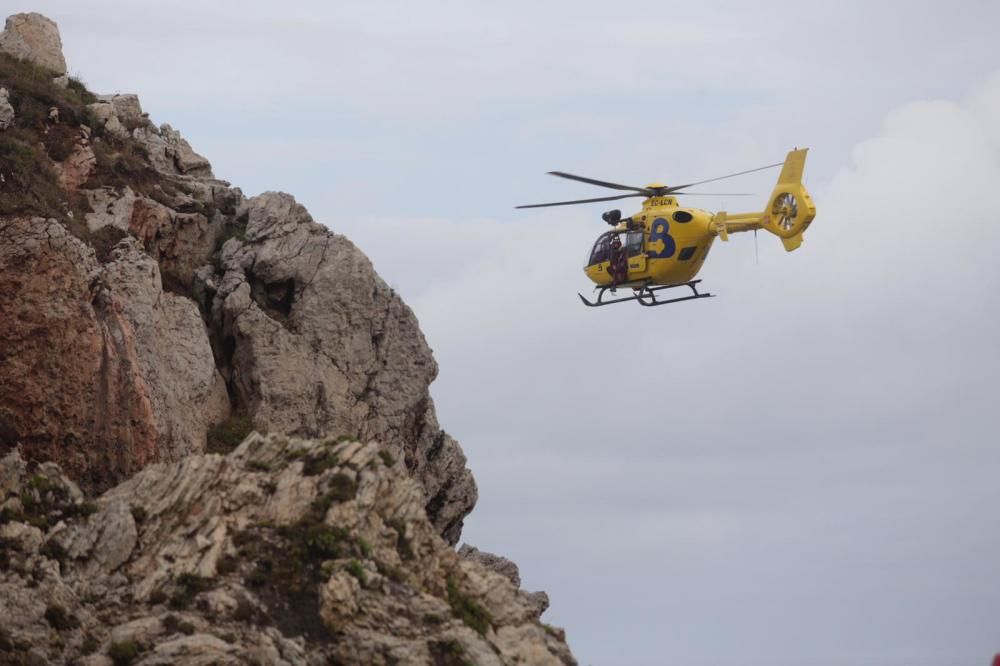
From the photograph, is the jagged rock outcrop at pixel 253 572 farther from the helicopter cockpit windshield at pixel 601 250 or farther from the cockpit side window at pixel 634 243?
the helicopter cockpit windshield at pixel 601 250

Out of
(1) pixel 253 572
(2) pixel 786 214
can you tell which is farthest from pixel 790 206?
(1) pixel 253 572

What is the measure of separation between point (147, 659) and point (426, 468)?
65.4 feet

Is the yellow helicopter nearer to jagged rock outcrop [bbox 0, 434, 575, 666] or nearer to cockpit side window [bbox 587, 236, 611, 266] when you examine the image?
cockpit side window [bbox 587, 236, 611, 266]

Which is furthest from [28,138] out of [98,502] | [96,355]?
[98,502]

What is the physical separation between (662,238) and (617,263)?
6.80ft

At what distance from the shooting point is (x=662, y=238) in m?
58.0

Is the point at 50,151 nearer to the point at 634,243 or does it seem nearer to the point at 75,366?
the point at 75,366

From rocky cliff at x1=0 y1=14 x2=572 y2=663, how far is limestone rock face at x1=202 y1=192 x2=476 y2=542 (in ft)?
0.21

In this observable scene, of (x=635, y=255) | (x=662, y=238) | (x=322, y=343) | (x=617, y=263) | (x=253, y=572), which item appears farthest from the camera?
(x=617, y=263)

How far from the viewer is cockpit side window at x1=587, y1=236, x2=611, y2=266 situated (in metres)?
60.1

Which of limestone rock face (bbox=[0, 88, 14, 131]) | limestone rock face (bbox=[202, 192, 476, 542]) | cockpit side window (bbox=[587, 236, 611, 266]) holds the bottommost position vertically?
limestone rock face (bbox=[202, 192, 476, 542])

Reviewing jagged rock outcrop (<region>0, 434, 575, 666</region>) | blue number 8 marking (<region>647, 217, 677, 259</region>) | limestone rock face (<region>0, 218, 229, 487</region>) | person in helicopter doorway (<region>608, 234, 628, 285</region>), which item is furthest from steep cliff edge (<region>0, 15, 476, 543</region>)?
blue number 8 marking (<region>647, 217, 677, 259</region>)

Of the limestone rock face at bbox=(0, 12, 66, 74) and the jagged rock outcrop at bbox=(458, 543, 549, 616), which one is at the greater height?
the limestone rock face at bbox=(0, 12, 66, 74)

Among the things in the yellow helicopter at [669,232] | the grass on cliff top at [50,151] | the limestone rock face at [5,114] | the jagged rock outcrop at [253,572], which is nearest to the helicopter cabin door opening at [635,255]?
the yellow helicopter at [669,232]
